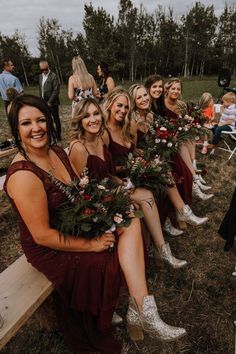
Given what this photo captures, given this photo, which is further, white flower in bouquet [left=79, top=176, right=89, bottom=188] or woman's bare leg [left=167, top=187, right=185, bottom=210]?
woman's bare leg [left=167, top=187, right=185, bottom=210]

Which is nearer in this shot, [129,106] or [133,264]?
[133,264]

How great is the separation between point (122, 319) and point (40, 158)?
1.69 m

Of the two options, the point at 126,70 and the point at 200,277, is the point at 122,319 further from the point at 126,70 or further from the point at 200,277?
the point at 126,70

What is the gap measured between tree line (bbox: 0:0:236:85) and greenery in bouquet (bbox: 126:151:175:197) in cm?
3380

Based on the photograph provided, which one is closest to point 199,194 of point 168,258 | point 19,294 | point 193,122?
point 193,122

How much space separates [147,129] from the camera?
13.6 feet

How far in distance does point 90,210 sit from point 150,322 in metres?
1.01

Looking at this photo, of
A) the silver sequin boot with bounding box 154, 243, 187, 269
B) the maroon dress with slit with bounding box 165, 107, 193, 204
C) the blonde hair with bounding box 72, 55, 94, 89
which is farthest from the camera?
the blonde hair with bounding box 72, 55, 94, 89

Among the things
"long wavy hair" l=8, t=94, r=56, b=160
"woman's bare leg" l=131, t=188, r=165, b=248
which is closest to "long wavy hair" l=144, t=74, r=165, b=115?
"woman's bare leg" l=131, t=188, r=165, b=248

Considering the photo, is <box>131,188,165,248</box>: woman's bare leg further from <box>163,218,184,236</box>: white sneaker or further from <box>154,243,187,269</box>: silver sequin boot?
<box>163,218,184,236</box>: white sneaker

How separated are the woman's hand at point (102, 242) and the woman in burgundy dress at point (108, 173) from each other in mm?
97

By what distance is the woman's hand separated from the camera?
2.14m

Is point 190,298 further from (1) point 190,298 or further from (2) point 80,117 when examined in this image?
(2) point 80,117

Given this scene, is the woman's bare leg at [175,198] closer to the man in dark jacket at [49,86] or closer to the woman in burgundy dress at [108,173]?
the woman in burgundy dress at [108,173]
